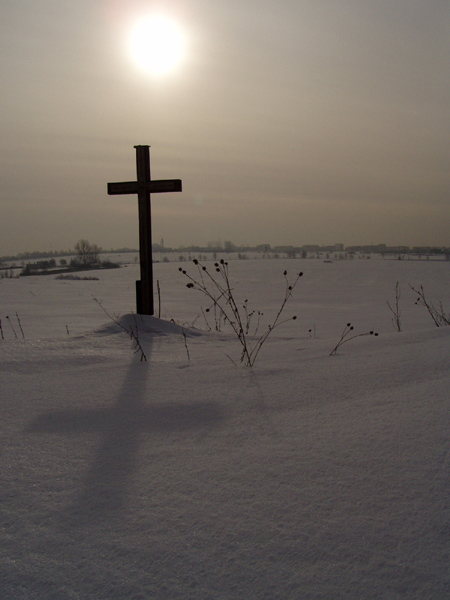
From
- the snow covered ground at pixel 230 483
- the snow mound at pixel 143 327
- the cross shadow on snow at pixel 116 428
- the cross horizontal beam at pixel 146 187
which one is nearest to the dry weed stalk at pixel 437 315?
the snow mound at pixel 143 327

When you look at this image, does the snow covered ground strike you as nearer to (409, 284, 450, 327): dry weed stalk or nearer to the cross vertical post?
the cross vertical post

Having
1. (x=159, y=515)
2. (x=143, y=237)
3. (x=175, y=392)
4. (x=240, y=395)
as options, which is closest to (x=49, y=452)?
(x=159, y=515)

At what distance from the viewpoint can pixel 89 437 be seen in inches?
64.3

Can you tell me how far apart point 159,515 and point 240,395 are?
968 millimetres

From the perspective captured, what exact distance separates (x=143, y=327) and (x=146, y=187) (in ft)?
5.64

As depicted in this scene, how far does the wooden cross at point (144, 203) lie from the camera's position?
4801mm

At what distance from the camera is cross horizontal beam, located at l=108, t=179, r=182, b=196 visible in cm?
482

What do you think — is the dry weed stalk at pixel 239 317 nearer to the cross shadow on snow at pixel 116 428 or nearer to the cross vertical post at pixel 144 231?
the cross vertical post at pixel 144 231

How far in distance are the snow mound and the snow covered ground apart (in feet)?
4.91

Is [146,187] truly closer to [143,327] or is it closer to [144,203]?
[144,203]

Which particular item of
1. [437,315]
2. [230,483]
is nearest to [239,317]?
[230,483]

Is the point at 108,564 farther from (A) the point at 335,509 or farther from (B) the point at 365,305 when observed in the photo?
(B) the point at 365,305

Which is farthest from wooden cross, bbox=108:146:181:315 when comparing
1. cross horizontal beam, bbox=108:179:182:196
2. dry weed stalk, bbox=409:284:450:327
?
dry weed stalk, bbox=409:284:450:327

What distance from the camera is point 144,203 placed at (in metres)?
4.87
